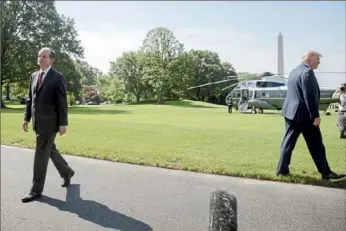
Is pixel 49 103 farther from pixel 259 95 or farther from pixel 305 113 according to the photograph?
pixel 259 95

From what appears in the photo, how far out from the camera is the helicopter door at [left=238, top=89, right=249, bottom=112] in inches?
1180

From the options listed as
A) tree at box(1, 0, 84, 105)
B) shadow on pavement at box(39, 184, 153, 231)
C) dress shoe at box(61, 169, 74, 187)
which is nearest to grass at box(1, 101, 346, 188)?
dress shoe at box(61, 169, 74, 187)

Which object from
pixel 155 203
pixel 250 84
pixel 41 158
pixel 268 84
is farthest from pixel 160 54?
pixel 250 84

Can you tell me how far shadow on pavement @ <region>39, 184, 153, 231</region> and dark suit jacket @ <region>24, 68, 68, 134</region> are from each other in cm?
95

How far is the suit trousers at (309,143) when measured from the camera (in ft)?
16.2

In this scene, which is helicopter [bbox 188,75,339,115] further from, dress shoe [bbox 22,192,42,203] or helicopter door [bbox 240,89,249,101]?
dress shoe [bbox 22,192,42,203]

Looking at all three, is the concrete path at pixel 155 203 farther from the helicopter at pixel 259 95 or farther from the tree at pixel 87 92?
the helicopter at pixel 259 95

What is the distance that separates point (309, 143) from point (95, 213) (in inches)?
137

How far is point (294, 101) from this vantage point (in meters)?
4.98

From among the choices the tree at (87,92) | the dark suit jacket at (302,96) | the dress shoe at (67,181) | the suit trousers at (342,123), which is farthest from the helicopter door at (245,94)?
the dress shoe at (67,181)

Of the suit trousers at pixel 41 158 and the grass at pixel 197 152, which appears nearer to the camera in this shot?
the suit trousers at pixel 41 158

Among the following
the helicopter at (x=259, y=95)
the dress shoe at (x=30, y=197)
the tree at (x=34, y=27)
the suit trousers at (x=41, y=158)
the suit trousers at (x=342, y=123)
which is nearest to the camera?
the dress shoe at (x=30, y=197)

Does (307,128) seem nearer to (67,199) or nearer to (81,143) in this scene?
(67,199)

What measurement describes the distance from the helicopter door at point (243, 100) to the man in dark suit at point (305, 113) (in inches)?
997
